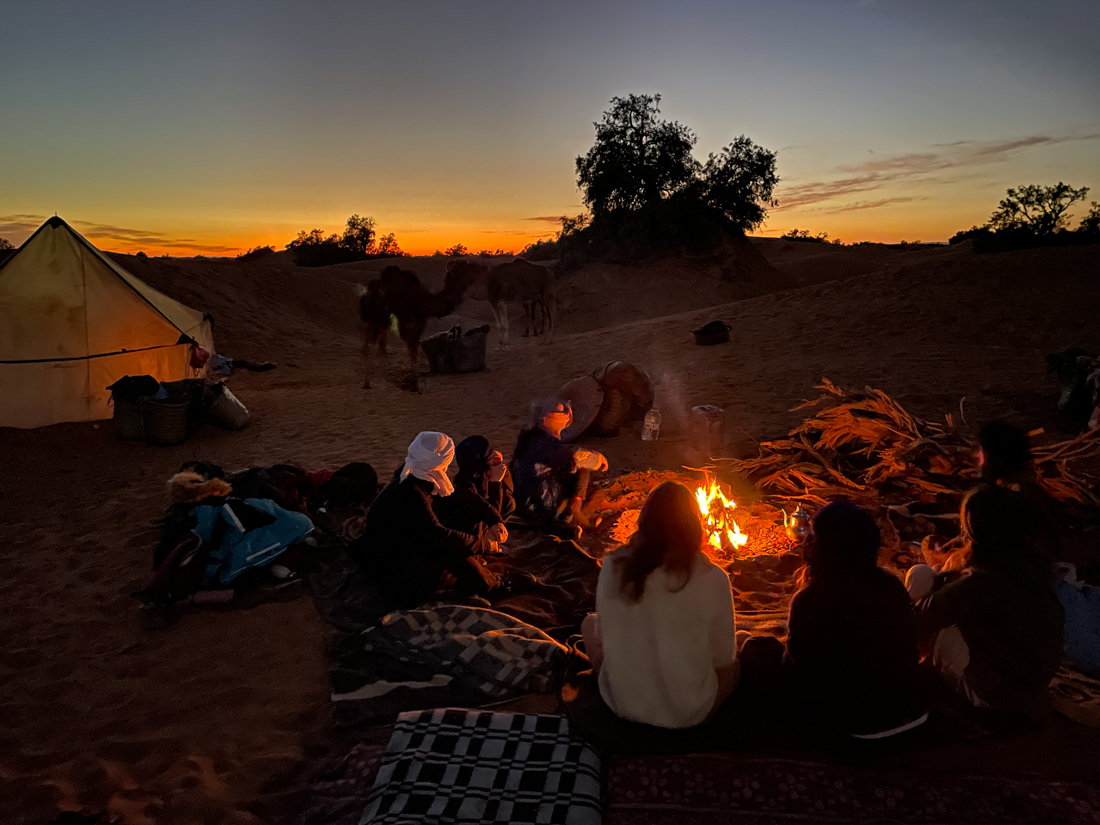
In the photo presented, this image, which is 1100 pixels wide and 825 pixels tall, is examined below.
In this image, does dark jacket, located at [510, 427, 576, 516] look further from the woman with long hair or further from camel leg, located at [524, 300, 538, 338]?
camel leg, located at [524, 300, 538, 338]

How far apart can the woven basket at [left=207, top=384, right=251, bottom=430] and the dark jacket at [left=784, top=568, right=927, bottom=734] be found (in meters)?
8.84

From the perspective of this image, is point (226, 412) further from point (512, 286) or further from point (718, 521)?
point (512, 286)

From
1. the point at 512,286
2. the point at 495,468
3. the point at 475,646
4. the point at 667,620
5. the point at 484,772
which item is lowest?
the point at 484,772

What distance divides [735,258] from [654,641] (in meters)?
27.8

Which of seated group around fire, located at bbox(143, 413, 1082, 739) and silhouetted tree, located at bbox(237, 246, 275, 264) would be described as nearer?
seated group around fire, located at bbox(143, 413, 1082, 739)

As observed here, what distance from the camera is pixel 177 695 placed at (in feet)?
11.8

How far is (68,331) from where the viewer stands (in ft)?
31.7

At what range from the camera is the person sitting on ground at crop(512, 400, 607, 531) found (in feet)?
17.7

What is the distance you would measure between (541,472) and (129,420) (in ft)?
21.4

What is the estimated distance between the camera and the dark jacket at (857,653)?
8.25 feet

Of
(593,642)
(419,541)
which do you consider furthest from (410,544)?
(593,642)

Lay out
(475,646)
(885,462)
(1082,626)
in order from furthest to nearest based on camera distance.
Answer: (885,462)
(475,646)
(1082,626)

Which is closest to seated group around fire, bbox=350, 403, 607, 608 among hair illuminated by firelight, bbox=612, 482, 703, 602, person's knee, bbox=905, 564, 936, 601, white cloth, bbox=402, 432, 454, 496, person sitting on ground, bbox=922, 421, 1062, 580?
white cloth, bbox=402, 432, 454, 496

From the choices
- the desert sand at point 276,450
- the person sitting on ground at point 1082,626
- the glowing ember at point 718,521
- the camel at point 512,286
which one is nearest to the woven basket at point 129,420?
the desert sand at point 276,450
